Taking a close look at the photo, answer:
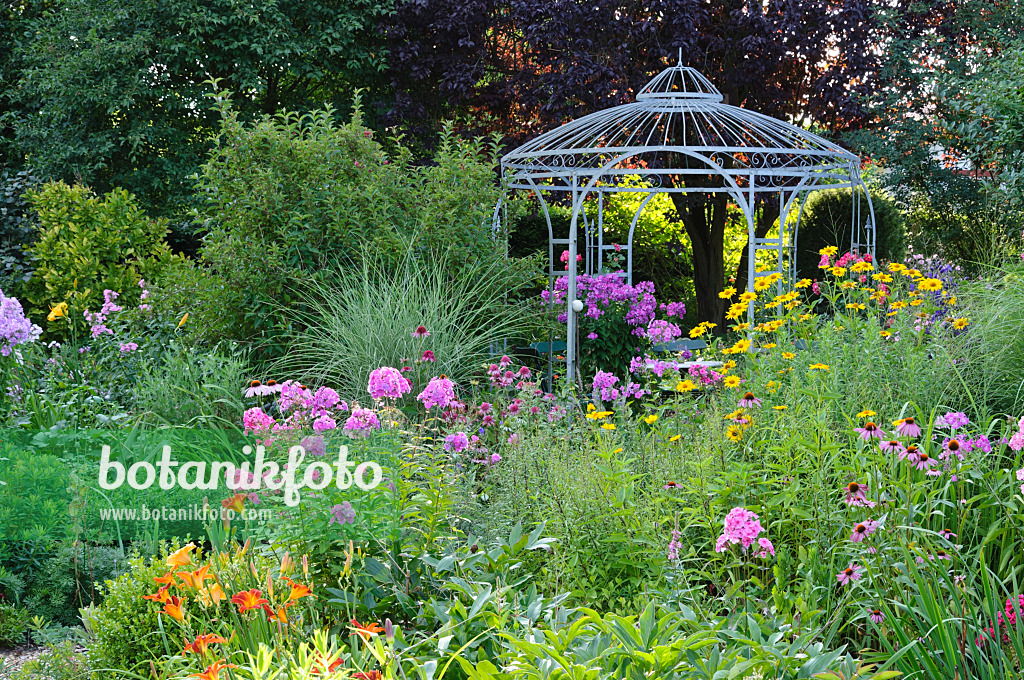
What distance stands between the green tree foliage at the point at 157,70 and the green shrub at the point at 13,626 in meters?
7.86

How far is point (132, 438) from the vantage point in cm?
402

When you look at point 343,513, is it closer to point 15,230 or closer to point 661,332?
point 661,332

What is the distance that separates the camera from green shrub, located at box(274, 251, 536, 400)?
4.88 meters

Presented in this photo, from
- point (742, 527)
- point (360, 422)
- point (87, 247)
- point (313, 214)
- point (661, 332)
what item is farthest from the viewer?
point (87, 247)

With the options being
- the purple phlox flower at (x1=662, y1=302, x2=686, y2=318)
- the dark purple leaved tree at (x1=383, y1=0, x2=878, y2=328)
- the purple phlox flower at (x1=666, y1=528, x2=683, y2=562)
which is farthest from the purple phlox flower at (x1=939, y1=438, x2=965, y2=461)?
the dark purple leaved tree at (x1=383, y1=0, x2=878, y2=328)

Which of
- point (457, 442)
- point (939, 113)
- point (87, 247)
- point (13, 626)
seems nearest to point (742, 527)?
point (457, 442)

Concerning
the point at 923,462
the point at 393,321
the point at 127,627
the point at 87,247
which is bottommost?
the point at 127,627

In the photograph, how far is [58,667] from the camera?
2602 millimetres

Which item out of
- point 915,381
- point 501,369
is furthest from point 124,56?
point 915,381

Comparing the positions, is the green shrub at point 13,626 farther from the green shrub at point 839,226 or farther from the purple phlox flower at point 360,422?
the green shrub at point 839,226

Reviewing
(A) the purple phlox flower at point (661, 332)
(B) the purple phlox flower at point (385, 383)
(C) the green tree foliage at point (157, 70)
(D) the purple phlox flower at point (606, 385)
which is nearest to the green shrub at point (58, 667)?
(B) the purple phlox flower at point (385, 383)

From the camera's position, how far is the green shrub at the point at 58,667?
257 centimetres

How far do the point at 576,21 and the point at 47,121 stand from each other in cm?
654

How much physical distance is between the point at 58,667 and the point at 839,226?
973cm
